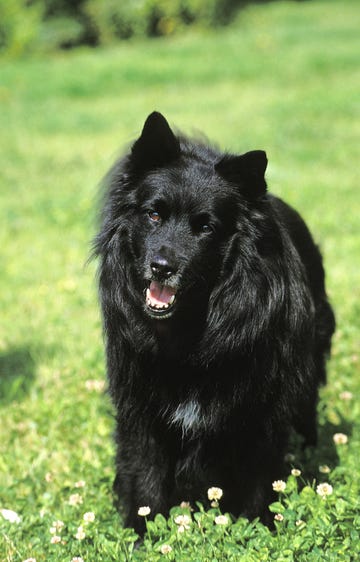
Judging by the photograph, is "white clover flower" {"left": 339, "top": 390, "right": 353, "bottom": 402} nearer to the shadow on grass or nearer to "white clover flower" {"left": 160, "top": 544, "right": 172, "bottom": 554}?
"white clover flower" {"left": 160, "top": 544, "right": 172, "bottom": 554}

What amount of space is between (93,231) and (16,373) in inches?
42.9

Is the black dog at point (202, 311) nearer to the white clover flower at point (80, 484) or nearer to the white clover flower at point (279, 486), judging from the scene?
the white clover flower at point (279, 486)

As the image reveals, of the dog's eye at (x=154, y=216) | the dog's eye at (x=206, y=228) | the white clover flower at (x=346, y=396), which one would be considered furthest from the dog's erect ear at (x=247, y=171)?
the white clover flower at (x=346, y=396)

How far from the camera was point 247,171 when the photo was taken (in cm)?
289

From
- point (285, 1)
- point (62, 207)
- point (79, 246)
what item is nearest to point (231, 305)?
point (79, 246)

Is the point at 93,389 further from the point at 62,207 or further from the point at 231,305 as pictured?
the point at 62,207

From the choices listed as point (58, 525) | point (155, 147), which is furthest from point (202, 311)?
point (58, 525)

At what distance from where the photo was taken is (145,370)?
120 inches

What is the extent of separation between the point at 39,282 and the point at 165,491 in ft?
11.4

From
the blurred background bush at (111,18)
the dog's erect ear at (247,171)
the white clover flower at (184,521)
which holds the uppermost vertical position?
the blurred background bush at (111,18)

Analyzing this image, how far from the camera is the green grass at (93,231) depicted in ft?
9.62

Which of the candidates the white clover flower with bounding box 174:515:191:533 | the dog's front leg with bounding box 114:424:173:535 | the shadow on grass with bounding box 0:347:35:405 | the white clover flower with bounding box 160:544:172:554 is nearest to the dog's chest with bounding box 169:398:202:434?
the dog's front leg with bounding box 114:424:173:535

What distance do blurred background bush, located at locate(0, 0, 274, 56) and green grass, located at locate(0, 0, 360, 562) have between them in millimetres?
5855

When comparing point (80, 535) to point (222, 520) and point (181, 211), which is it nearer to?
point (222, 520)
